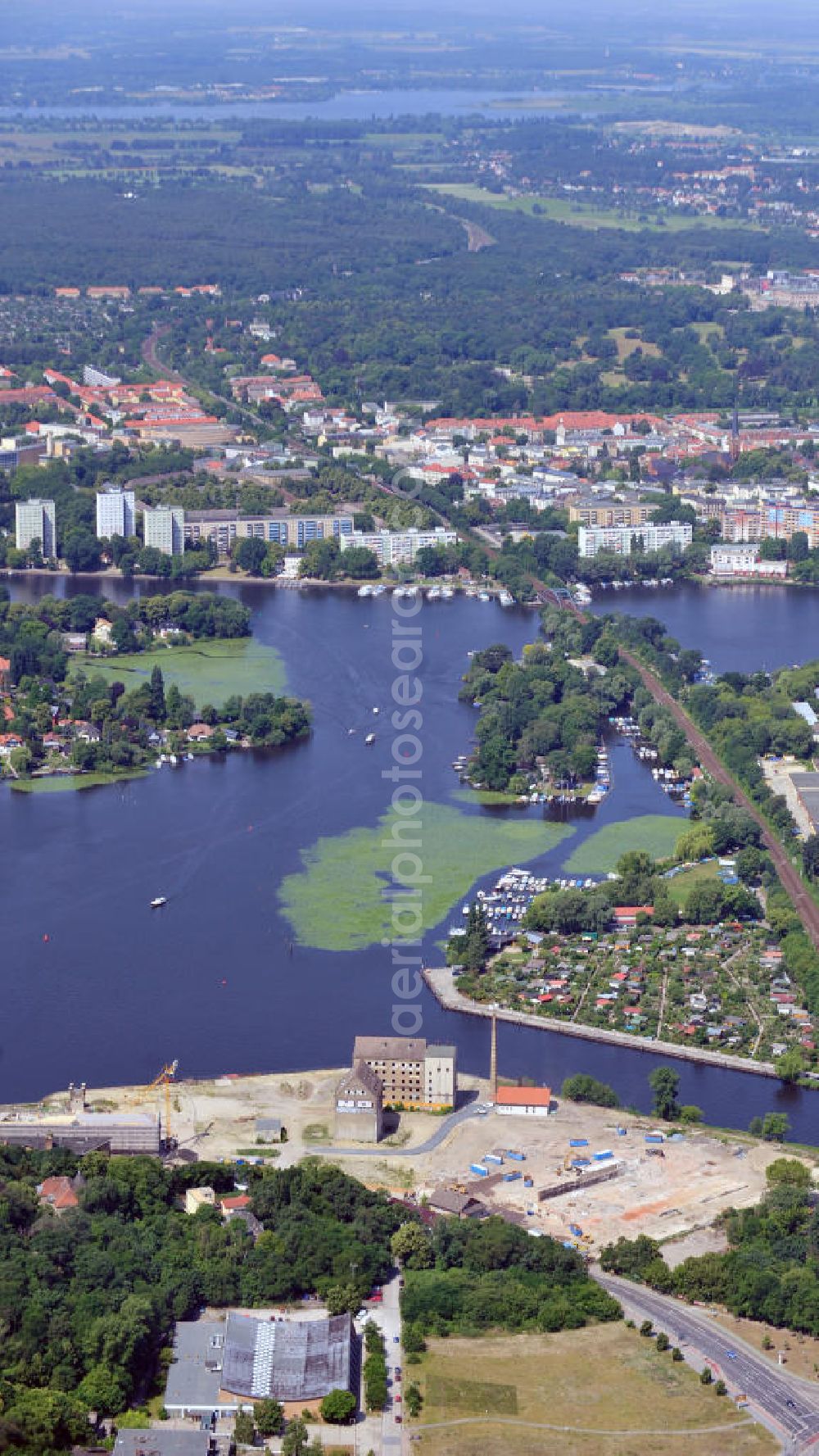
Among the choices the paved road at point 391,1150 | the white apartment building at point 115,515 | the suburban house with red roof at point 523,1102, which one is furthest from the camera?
the white apartment building at point 115,515

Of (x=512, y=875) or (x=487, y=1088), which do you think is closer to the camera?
(x=487, y=1088)

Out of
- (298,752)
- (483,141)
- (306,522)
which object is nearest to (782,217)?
(483,141)

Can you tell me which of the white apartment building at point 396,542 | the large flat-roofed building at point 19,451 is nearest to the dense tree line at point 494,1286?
the white apartment building at point 396,542

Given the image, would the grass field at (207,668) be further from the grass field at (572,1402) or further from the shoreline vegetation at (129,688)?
the grass field at (572,1402)

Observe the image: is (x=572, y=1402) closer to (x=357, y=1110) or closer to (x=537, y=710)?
(x=357, y=1110)

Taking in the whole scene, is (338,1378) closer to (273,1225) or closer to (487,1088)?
(273,1225)

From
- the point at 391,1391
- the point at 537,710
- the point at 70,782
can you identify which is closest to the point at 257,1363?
the point at 391,1391

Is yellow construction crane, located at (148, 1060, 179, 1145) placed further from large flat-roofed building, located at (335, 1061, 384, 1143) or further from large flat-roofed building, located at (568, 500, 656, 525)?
large flat-roofed building, located at (568, 500, 656, 525)
